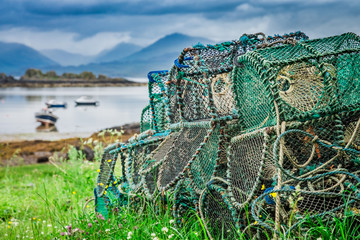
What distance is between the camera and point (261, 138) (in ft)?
10.3

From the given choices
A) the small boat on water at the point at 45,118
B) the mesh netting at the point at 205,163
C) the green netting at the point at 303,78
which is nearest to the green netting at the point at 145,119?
the mesh netting at the point at 205,163

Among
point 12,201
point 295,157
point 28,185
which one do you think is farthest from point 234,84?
point 28,185

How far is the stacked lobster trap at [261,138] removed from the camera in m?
2.85

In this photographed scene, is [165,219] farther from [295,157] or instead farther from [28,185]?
[28,185]

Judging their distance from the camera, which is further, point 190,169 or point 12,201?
point 12,201

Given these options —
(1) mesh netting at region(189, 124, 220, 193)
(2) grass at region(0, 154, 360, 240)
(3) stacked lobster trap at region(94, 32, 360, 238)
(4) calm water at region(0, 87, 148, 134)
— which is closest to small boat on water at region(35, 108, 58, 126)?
A: (4) calm water at region(0, 87, 148, 134)

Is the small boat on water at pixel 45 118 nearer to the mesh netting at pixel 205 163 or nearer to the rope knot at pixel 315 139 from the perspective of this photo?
the mesh netting at pixel 205 163

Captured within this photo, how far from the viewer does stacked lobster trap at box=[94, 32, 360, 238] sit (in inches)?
112

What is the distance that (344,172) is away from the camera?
2701 millimetres

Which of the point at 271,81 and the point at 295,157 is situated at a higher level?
the point at 271,81

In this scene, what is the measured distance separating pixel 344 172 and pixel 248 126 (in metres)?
0.95

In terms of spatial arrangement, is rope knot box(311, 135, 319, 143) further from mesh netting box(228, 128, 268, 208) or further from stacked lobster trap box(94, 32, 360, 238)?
mesh netting box(228, 128, 268, 208)

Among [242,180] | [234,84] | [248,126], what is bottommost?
[242,180]

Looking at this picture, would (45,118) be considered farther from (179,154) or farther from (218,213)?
(218,213)
